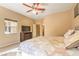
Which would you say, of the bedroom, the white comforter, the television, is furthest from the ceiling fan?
the white comforter

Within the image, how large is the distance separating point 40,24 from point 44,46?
0.26 meters

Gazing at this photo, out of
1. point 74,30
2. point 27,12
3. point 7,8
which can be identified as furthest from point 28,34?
point 74,30

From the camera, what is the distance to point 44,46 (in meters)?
1.12

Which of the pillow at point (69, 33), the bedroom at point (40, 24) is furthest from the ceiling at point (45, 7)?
the pillow at point (69, 33)

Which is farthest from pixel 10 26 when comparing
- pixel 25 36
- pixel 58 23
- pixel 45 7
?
pixel 58 23

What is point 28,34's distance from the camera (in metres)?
1.21

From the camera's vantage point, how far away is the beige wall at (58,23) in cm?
116

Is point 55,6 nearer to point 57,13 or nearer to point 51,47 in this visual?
point 57,13

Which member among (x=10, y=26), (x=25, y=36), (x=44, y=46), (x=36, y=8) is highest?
(x=36, y=8)

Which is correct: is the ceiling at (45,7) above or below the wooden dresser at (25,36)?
above

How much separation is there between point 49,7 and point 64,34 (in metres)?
0.34

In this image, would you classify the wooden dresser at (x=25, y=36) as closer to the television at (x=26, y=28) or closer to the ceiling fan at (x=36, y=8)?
the television at (x=26, y=28)

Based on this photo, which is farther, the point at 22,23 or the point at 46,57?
the point at 22,23

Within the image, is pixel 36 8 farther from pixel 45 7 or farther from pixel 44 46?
pixel 44 46
